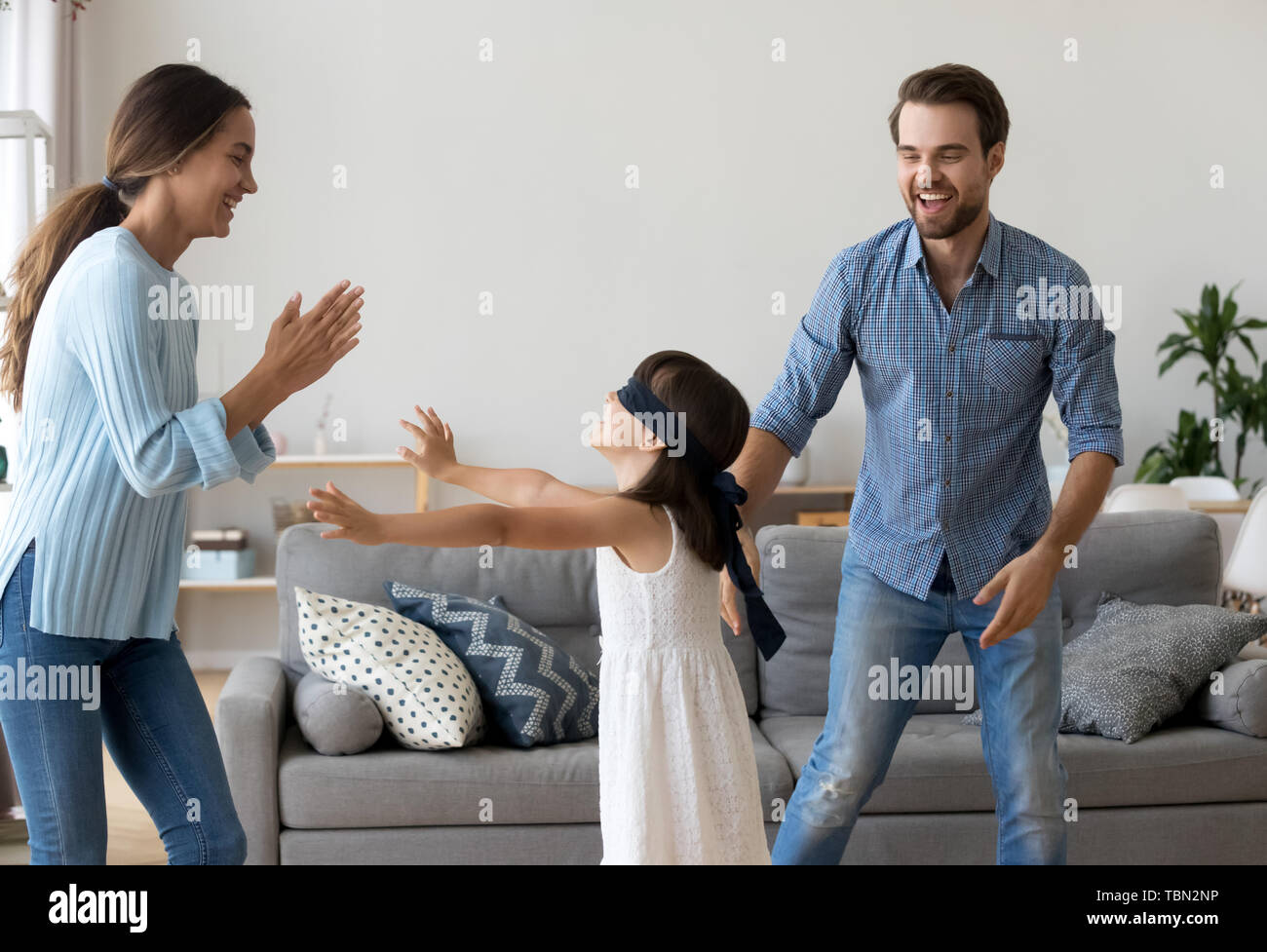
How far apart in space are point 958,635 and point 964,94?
1.37 m

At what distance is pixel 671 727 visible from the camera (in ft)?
5.36

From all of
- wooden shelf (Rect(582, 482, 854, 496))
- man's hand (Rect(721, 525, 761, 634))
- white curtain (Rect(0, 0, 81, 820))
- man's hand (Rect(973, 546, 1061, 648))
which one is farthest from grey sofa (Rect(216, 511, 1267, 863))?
white curtain (Rect(0, 0, 81, 820))

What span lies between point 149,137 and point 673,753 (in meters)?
1.02

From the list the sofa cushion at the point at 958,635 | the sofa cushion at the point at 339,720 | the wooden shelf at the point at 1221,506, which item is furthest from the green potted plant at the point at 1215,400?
the sofa cushion at the point at 339,720

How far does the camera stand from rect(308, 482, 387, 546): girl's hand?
48.8 inches

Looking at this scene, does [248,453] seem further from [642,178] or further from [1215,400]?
[1215,400]

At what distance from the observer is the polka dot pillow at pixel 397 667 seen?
7.88 feet

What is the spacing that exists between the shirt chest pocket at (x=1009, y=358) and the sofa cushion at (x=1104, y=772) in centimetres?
90

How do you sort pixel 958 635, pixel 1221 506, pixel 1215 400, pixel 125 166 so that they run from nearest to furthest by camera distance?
pixel 125 166 < pixel 958 635 < pixel 1221 506 < pixel 1215 400

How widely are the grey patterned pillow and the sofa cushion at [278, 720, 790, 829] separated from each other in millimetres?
671

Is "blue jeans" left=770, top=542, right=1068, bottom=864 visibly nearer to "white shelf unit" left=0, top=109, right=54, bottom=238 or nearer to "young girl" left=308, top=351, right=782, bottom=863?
"young girl" left=308, top=351, right=782, bottom=863

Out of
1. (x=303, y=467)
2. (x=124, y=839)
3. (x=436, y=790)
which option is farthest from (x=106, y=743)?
(x=303, y=467)

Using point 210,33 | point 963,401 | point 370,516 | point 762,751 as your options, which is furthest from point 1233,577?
point 210,33

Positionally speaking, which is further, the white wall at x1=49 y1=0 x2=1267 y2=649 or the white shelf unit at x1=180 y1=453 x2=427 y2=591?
the white wall at x1=49 y1=0 x2=1267 y2=649
